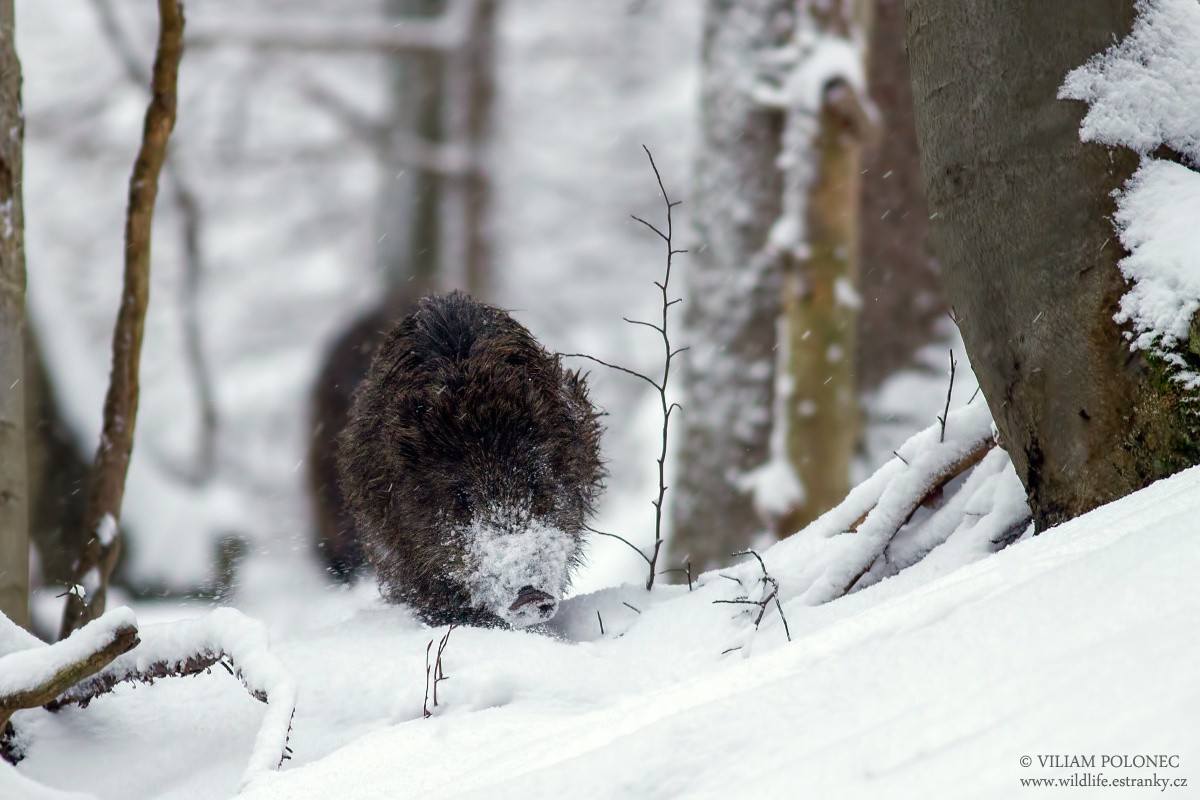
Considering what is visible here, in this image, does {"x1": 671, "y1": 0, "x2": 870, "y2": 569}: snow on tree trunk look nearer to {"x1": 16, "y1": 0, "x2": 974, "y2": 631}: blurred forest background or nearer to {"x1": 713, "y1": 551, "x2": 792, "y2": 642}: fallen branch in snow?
{"x1": 16, "y1": 0, "x2": 974, "y2": 631}: blurred forest background

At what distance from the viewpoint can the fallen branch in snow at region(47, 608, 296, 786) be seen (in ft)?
7.38

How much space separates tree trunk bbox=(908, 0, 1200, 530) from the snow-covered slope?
0.29 m

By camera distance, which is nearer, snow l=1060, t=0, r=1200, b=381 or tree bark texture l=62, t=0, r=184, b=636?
snow l=1060, t=0, r=1200, b=381

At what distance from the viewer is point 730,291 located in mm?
6223

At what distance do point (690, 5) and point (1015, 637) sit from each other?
1308 cm

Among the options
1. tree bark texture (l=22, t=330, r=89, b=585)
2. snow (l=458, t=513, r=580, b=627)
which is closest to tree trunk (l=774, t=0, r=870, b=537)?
snow (l=458, t=513, r=580, b=627)

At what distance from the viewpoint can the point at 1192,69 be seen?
229cm

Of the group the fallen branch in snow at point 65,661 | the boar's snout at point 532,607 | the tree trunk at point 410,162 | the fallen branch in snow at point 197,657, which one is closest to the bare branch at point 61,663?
the fallen branch in snow at point 65,661

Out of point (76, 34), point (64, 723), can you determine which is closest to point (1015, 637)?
point (64, 723)

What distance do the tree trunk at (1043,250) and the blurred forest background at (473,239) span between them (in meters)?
1.63

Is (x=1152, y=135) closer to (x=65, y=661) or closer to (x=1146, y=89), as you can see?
(x=1146, y=89)

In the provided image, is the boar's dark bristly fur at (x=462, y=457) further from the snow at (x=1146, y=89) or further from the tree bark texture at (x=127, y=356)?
the snow at (x=1146, y=89)

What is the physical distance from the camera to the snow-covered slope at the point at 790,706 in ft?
3.72

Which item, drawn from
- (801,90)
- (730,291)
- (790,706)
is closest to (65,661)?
Answer: (790,706)
